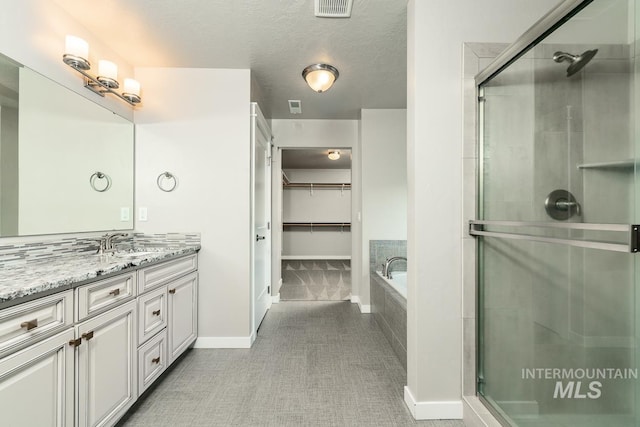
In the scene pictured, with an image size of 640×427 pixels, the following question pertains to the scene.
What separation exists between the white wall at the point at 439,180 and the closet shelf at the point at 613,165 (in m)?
0.53

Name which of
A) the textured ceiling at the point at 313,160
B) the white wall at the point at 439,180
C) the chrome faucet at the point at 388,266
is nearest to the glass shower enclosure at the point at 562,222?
the white wall at the point at 439,180

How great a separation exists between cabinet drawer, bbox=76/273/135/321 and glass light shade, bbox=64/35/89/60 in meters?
1.38

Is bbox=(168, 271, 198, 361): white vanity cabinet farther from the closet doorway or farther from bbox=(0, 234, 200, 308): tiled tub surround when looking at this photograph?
the closet doorway

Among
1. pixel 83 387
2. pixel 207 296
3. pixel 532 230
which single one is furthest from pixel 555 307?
pixel 207 296

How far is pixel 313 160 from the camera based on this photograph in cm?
680

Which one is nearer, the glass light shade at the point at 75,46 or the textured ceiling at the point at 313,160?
the glass light shade at the point at 75,46

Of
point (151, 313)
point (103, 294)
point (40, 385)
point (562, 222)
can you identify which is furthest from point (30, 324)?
point (562, 222)

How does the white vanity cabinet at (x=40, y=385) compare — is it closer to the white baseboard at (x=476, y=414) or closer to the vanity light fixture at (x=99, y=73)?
the vanity light fixture at (x=99, y=73)

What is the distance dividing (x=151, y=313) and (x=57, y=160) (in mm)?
1089

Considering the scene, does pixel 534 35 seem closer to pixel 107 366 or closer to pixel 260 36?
pixel 260 36

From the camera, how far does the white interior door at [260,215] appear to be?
2591 mm

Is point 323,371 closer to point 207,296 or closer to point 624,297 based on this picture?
point 207,296

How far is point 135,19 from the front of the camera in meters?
1.89

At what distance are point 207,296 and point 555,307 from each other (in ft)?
7.75
